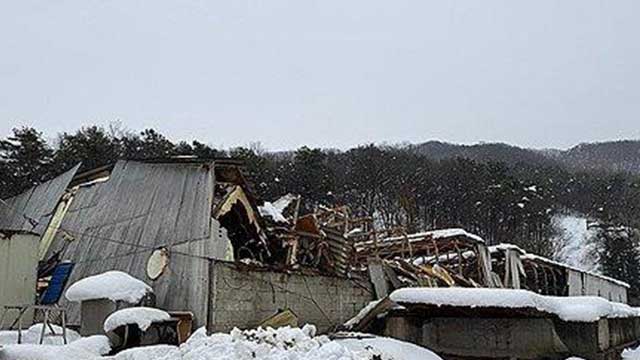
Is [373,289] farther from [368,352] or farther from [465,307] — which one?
[368,352]

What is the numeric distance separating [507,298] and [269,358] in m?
4.42

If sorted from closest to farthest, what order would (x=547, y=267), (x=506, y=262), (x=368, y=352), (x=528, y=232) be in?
1. (x=368, y=352)
2. (x=506, y=262)
3. (x=547, y=267)
4. (x=528, y=232)

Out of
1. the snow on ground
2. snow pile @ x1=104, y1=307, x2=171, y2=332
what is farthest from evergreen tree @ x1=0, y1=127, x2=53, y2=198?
the snow on ground

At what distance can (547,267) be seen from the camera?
22344 mm

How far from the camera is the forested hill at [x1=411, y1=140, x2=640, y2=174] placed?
60969mm

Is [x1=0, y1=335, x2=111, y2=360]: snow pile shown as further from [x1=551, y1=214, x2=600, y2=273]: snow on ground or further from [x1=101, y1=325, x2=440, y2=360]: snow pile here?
[x1=551, y1=214, x2=600, y2=273]: snow on ground

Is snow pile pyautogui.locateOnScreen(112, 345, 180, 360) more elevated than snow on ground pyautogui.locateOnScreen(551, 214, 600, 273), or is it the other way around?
snow on ground pyautogui.locateOnScreen(551, 214, 600, 273)

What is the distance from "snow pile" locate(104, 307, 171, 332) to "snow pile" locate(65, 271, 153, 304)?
0.77 m

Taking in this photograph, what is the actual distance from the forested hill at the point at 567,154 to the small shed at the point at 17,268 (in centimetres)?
4660

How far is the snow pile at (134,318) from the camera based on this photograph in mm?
9719

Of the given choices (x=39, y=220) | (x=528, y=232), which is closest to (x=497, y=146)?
(x=528, y=232)

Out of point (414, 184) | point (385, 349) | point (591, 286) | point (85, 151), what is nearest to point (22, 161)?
point (85, 151)

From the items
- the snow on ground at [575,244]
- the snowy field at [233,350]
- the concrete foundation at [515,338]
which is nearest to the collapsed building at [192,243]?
the snowy field at [233,350]

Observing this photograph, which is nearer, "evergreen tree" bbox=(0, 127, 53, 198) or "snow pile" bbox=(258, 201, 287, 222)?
"snow pile" bbox=(258, 201, 287, 222)
